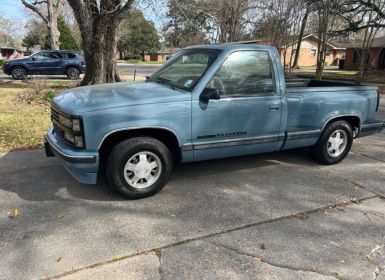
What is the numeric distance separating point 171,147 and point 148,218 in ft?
3.40

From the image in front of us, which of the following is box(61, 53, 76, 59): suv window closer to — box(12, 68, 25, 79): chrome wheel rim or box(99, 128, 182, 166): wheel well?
box(12, 68, 25, 79): chrome wheel rim

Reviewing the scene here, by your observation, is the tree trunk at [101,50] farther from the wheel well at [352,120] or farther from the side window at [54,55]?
the wheel well at [352,120]

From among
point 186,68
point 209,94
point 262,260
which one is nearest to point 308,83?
point 186,68

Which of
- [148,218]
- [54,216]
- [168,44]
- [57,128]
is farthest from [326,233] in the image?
[168,44]

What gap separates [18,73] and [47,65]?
1487 mm

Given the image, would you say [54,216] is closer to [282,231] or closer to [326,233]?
[282,231]

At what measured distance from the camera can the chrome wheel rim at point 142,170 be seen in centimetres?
420

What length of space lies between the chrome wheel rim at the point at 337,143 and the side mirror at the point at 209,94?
2.33 meters

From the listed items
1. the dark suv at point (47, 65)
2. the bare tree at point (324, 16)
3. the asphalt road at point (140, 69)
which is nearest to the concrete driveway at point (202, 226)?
the dark suv at point (47, 65)

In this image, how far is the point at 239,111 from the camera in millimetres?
4605

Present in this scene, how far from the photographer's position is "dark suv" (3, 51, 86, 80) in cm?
1875

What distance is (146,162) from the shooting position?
14.0 ft

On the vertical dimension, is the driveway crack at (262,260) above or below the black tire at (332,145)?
below

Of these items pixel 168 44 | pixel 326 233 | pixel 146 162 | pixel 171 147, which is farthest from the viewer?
pixel 168 44
